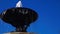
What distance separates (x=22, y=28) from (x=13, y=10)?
0.08 meters

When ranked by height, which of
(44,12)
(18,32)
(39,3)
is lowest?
(18,32)

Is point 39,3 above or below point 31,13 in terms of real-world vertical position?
above

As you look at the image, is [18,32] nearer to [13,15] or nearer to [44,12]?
[13,15]

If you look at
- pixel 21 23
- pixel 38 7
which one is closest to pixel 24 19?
pixel 21 23

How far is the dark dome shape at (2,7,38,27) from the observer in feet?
1.82

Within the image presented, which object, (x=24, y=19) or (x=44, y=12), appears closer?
(x=24, y=19)

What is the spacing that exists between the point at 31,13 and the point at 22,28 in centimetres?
7

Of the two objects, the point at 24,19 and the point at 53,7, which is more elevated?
the point at 53,7

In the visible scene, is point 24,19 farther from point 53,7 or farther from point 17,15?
point 53,7

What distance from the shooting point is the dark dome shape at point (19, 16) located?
1.82 ft

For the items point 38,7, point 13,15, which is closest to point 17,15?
point 13,15

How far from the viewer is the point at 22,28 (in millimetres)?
579

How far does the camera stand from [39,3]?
1830mm

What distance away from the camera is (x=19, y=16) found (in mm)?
556
